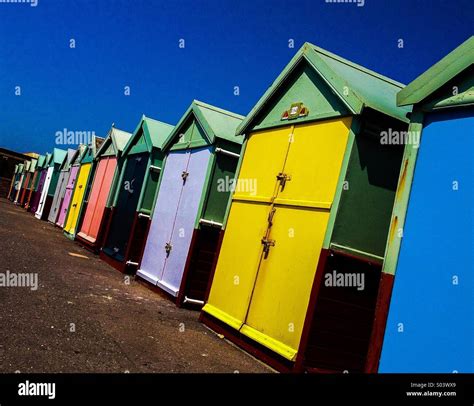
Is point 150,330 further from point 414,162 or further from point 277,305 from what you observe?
point 414,162

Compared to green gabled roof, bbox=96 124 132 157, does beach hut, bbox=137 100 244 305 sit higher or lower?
lower

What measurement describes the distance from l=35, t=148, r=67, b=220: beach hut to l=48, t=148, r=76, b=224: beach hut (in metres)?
0.65

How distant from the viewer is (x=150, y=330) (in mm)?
5250

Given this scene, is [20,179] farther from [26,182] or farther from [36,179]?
[36,179]

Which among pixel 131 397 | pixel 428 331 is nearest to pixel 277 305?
pixel 428 331

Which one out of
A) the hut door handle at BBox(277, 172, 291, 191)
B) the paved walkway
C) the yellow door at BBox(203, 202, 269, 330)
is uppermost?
the hut door handle at BBox(277, 172, 291, 191)

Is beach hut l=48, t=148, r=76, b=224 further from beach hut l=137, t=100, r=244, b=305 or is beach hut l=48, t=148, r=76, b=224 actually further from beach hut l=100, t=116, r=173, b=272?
beach hut l=137, t=100, r=244, b=305

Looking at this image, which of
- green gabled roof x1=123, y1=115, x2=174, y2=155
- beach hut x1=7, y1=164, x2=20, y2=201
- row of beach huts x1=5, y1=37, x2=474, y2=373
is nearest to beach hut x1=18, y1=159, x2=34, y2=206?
beach hut x1=7, y1=164, x2=20, y2=201

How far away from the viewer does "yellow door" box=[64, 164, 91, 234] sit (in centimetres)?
1542

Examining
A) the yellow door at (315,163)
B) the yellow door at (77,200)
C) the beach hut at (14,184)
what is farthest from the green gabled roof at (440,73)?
the beach hut at (14,184)

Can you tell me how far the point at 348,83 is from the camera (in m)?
4.84

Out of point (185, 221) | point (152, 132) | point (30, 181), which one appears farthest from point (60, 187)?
point (185, 221)

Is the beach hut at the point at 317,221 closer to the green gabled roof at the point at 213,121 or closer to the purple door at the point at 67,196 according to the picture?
the green gabled roof at the point at 213,121

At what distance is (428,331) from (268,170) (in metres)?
3.36
